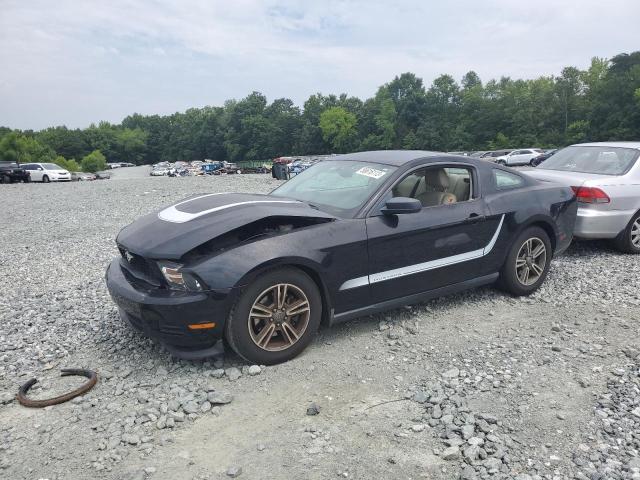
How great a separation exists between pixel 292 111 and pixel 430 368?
129391 millimetres

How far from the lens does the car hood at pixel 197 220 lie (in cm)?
355

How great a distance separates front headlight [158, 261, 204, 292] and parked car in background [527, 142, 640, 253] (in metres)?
5.02

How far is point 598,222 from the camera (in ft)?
20.9

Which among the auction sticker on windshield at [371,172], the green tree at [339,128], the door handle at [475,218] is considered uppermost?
the green tree at [339,128]

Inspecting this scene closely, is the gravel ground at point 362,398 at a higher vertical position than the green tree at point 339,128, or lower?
lower

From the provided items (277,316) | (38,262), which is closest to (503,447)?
(277,316)

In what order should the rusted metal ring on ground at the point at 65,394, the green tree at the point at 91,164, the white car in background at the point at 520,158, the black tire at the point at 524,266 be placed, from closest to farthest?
the rusted metal ring on ground at the point at 65,394
the black tire at the point at 524,266
the white car in background at the point at 520,158
the green tree at the point at 91,164

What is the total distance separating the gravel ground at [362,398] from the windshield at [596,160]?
2.29 metres

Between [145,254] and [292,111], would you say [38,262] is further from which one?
[292,111]

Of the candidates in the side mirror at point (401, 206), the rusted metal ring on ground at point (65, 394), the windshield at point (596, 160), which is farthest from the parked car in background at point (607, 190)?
the rusted metal ring on ground at point (65, 394)

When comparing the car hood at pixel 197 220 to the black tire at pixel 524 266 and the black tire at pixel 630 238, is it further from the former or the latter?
the black tire at pixel 630 238

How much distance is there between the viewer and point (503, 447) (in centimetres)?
272

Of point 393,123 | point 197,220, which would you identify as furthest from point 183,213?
point 393,123

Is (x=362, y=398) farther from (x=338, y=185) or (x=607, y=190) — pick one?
(x=607, y=190)
